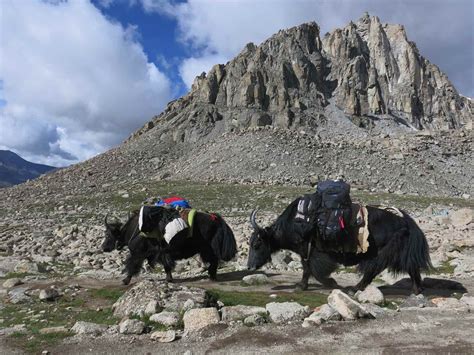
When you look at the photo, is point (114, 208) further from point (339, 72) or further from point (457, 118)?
point (457, 118)

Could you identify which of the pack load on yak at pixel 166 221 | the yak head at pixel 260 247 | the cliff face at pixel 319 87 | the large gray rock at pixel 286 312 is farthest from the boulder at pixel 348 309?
the cliff face at pixel 319 87

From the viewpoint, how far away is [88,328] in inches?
216

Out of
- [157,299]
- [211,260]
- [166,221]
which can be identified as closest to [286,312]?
[157,299]

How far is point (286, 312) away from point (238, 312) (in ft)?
2.01

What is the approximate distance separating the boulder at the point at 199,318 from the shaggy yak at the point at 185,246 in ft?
10.9

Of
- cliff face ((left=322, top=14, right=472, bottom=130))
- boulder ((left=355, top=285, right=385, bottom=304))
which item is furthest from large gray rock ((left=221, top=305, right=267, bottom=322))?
cliff face ((left=322, top=14, right=472, bottom=130))

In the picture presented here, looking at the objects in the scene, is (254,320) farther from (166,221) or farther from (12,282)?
(12,282)

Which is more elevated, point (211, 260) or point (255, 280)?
point (211, 260)

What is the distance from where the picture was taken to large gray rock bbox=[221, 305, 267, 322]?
5633mm

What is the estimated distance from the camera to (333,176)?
127ft

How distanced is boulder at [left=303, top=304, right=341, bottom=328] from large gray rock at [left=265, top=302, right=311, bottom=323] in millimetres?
164

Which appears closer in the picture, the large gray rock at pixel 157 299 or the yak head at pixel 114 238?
the large gray rock at pixel 157 299

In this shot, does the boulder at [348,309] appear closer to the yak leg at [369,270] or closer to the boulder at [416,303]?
the boulder at [416,303]

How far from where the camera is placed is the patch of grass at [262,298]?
670 cm
